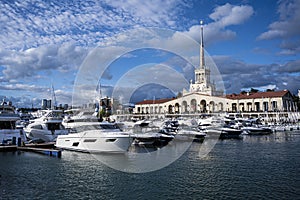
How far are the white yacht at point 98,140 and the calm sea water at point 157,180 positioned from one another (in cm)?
283

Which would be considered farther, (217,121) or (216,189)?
(217,121)

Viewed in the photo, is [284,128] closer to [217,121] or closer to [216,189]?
[217,121]

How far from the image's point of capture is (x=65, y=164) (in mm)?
26234

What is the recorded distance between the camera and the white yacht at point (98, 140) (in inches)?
1196

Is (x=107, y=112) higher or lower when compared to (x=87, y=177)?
higher

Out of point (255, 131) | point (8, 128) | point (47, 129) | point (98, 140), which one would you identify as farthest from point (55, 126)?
point (255, 131)

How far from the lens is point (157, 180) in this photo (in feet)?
66.0

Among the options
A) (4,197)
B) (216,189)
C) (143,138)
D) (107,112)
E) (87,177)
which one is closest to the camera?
(4,197)

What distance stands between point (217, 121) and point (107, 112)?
2464 inches

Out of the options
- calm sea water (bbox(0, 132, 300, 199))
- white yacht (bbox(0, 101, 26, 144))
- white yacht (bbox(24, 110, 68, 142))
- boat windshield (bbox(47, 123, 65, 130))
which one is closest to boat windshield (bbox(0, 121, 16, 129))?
white yacht (bbox(0, 101, 26, 144))


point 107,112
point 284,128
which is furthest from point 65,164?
point 107,112

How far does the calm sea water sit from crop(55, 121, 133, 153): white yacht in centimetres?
283

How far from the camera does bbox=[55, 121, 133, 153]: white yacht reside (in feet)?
99.7

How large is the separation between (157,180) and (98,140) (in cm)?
1266
